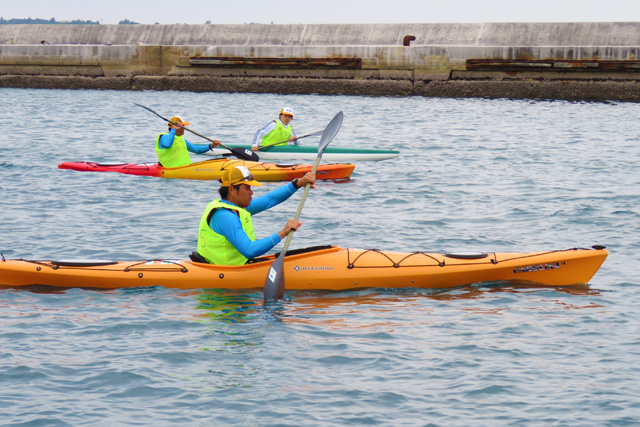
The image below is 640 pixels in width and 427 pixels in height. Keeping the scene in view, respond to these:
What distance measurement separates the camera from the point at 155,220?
11.1 metres

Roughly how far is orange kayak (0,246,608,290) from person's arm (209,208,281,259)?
337 millimetres

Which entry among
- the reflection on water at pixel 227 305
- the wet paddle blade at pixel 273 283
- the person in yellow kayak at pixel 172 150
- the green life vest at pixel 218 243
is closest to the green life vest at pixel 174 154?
the person in yellow kayak at pixel 172 150

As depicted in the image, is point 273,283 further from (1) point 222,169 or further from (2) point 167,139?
(1) point 222,169

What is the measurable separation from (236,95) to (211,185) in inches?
719

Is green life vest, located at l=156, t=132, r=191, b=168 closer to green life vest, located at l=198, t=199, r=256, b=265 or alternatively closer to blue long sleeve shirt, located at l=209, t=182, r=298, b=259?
green life vest, located at l=198, t=199, r=256, b=265

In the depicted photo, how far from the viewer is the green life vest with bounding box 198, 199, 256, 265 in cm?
745

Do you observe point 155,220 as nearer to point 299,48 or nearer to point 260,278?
point 260,278

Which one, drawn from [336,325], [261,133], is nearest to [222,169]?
[261,133]

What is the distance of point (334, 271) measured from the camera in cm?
778

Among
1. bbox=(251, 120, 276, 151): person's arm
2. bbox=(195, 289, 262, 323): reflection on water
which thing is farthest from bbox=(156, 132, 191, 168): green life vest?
bbox=(195, 289, 262, 323): reflection on water

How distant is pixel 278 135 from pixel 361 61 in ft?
50.2

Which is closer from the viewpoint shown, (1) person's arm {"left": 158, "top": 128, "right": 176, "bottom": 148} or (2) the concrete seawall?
(1) person's arm {"left": 158, "top": 128, "right": 176, "bottom": 148}

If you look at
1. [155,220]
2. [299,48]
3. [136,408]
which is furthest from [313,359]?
[299,48]

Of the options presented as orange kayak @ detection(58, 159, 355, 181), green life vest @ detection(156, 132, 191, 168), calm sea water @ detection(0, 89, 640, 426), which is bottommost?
calm sea water @ detection(0, 89, 640, 426)
